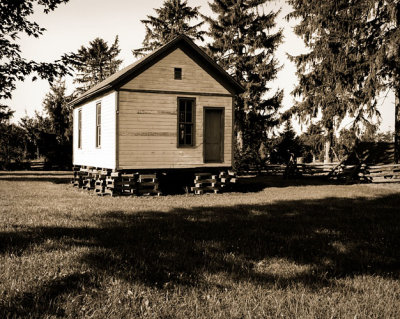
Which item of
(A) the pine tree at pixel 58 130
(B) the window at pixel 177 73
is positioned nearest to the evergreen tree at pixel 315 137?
(B) the window at pixel 177 73

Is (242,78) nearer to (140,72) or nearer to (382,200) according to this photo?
(140,72)

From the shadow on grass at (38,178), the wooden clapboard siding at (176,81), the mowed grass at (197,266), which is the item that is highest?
the wooden clapboard siding at (176,81)

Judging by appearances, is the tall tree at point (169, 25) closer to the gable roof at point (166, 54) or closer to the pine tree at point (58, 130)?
the pine tree at point (58, 130)

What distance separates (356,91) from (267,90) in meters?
12.1

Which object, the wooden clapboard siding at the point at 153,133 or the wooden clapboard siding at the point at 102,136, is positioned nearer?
the wooden clapboard siding at the point at 153,133

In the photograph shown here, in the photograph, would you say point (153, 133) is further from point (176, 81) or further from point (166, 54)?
point (166, 54)

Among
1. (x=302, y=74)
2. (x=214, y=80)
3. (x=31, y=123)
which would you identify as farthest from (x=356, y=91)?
(x=31, y=123)

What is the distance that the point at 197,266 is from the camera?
5297 mm

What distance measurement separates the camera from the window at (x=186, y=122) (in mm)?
17188

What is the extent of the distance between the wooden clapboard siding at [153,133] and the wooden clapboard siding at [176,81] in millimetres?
356

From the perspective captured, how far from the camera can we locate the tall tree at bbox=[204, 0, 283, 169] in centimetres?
3375

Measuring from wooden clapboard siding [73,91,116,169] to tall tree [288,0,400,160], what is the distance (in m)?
14.3

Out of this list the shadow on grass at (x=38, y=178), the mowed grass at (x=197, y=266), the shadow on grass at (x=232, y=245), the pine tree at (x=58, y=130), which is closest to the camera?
the mowed grass at (x=197, y=266)

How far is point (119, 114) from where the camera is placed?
15.8 metres
